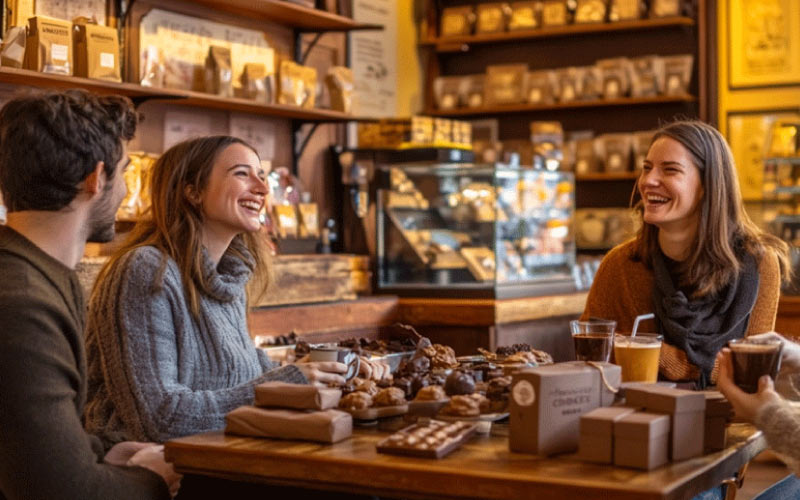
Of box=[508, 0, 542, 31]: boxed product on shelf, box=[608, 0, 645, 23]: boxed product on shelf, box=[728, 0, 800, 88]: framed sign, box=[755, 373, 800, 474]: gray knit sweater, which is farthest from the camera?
box=[508, 0, 542, 31]: boxed product on shelf

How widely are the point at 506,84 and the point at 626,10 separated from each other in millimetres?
899

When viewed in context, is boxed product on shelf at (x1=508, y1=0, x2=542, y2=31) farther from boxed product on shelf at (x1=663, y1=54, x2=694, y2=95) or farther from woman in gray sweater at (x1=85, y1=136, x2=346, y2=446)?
woman in gray sweater at (x1=85, y1=136, x2=346, y2=446)

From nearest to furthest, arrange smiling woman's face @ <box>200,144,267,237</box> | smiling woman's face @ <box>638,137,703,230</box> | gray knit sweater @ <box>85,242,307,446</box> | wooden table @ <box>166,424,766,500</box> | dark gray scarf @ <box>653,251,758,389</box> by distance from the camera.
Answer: wooden table @ <box>166,424,766,500</box> < gray knit sweater @ <box>85,242,307,446</box> < smiling woman's face @ <box>200,144,267,237</box> < dark gray scarf @ <box>653,251,758,389</box> < smiling woman's face @ <box>638,137,703,230</box>

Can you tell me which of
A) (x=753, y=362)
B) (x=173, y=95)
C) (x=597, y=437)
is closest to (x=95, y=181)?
(x=597, y=437)

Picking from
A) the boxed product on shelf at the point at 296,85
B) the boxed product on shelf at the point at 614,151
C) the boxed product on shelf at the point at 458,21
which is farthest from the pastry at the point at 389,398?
the boxed product on shelf at the point at 458,21

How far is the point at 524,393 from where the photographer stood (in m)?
1.82

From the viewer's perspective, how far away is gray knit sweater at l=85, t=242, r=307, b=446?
2.24 metres

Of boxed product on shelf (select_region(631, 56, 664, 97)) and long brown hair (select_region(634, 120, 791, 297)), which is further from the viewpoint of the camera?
boxed product on shelf (select_region(631, 56, 664, 97))

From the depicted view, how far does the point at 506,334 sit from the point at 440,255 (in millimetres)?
506

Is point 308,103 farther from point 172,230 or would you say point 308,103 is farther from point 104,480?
point 104,480

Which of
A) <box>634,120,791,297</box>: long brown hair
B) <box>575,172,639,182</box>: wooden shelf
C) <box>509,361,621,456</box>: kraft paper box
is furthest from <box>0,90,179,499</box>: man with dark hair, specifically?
<box>575,172,639,182</box>: wooden shelf

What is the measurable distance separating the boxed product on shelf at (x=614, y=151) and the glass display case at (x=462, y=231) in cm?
171

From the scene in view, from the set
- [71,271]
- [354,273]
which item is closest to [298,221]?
[354,273]

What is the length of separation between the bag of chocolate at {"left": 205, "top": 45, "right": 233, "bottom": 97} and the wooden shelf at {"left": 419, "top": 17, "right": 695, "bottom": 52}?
289 centimetres
